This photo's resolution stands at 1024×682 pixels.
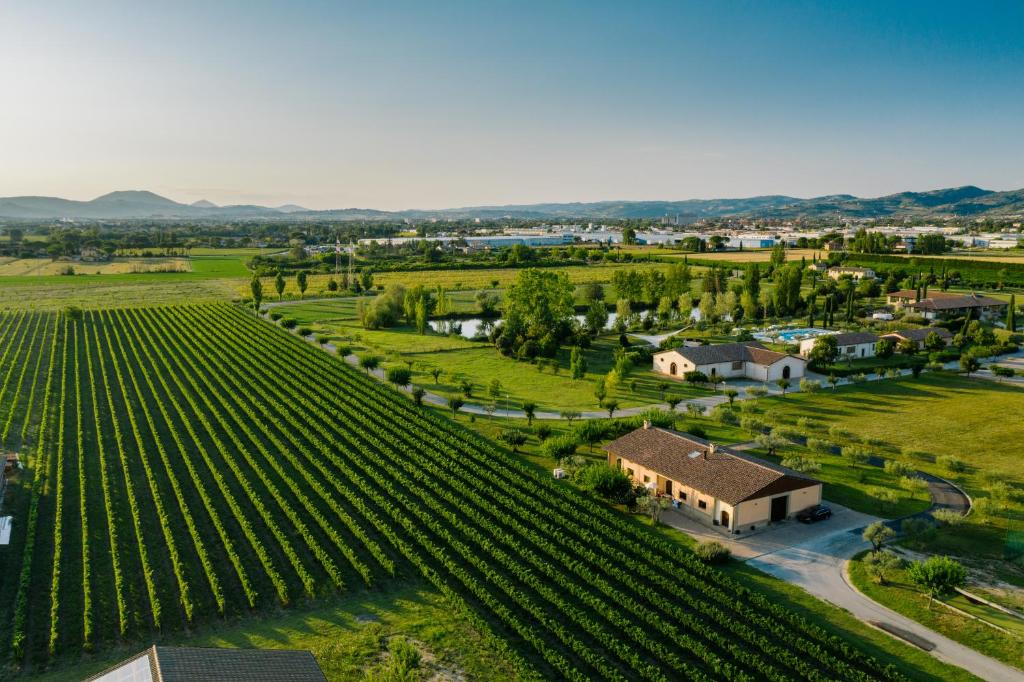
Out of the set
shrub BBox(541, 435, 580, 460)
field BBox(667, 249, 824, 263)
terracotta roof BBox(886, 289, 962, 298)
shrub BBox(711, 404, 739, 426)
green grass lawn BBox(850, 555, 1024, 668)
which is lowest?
green grass lawn BBox(850, 555, 1024, 668)

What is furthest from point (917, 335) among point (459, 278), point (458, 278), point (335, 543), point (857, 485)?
point (458, 278)

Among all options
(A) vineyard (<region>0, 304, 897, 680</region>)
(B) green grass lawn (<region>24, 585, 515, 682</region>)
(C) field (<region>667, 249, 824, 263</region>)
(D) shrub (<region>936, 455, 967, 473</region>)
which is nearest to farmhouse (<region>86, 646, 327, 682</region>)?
(B) green grass lawn (<region>24, 585, 515, 682</region>)

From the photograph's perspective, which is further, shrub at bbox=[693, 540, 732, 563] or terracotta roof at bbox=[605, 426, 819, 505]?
terracotta roof at bbox=[605, 426, 819, 505]

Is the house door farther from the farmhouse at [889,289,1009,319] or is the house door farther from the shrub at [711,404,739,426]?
the farmhouse at [889,289,1009,319]

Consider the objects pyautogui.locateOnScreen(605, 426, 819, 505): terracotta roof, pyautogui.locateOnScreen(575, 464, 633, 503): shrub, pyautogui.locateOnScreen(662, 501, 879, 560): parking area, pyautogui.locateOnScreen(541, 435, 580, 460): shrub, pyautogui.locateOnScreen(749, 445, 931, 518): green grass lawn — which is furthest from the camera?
pyautogui.locateOnScreen(541, 435, 580, 460): shrub

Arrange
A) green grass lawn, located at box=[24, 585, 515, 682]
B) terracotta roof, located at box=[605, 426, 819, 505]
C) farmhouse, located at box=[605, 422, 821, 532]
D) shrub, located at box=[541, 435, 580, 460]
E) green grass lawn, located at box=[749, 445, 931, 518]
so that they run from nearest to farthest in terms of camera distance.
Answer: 1. green grass lawn, located at box=[24, 585, 515, 682]
2. farmhouse, located at box=[605, 422, 821, 532]
3. terracotta roof, located at box=[605, 426, 819, 505]
4. green grass lawn, located at box=[749, 445, 931, 518]
5. shrub, located at box=[541, 435, 580, 460]

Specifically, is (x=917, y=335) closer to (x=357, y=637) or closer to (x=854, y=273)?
(x=854, y=273)

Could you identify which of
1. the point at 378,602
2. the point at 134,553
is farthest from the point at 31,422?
the point at 378,602

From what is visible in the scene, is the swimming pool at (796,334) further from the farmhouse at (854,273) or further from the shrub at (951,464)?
the farmhouse at (854,273)
